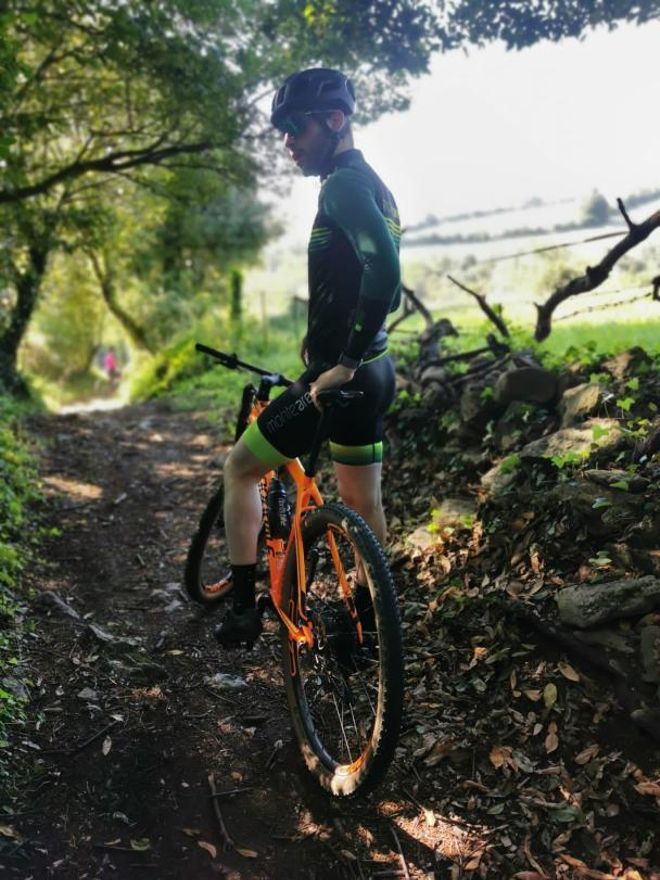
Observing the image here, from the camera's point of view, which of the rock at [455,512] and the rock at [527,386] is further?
the rock at [527,386]

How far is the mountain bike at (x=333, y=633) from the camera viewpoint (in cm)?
251

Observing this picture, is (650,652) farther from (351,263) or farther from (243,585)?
(351,263)

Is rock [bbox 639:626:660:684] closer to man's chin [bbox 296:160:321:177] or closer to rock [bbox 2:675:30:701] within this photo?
man's chin [bbox 296:160:321:177]

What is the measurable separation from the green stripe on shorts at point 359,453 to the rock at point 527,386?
6.70 feet

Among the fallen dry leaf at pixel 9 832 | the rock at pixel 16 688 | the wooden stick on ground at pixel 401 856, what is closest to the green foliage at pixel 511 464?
the wooden stick on ground at pixel 401 856

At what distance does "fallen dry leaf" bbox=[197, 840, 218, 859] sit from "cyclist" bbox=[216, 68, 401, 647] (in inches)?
37.2

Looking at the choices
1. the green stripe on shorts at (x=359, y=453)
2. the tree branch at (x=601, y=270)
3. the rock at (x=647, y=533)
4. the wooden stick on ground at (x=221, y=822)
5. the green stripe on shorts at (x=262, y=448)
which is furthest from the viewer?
the tree branch at (x=601, y=270)

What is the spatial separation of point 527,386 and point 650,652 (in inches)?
101

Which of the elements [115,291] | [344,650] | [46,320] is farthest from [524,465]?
[46,320]

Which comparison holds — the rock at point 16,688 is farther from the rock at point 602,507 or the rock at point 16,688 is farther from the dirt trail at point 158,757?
the rock at point 602,507

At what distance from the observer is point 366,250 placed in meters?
2.73

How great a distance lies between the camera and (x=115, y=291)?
2805 cm

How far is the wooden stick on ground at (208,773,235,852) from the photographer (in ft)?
8.63

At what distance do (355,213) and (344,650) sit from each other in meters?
1.86
